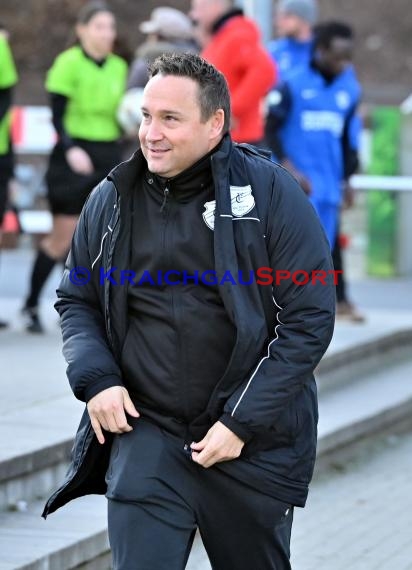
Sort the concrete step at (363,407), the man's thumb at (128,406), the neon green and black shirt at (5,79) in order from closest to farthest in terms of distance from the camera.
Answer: the man's thumb at (128,406), the concrete step at (363,407), the neon green and black shirt at (5,79)

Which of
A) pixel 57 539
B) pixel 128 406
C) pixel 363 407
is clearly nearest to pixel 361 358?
pixel 363 407

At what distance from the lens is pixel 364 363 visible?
9133mm

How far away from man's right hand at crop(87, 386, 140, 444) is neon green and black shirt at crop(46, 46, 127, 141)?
5.43 m

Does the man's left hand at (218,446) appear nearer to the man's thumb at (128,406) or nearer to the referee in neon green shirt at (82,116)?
the man's thumb at (128,406)

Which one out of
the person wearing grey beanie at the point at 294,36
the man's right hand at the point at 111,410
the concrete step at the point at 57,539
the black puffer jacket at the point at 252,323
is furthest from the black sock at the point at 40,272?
the man's right hand at the point at 111,410

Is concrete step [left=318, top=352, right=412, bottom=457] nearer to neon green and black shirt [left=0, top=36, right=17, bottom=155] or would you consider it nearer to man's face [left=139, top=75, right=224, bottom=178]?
neon green and black shirt [left=0, top=36, right=17, bottom=155]

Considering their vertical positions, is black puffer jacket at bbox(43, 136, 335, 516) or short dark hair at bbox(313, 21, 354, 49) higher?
black puffer jacket at bbox(43, 136, 335, 516)

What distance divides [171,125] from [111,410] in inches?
29.1

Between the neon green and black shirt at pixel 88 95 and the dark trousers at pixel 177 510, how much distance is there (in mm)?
5435

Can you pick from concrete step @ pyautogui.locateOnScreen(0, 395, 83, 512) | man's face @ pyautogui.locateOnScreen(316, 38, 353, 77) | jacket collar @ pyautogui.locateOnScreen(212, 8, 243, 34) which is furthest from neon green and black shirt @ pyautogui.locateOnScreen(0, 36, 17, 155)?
concrete step @ pyautogui.locateOnScreen(0, 395, 83, 512)

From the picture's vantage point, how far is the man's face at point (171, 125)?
12.2 ft

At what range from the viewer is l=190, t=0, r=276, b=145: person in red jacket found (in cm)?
913

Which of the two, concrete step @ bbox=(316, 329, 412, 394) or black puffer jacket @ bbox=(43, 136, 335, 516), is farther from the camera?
concrete step @ bbox=(316, 329, 412, 394)

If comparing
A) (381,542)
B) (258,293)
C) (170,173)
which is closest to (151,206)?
(170,173)
